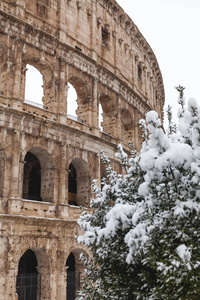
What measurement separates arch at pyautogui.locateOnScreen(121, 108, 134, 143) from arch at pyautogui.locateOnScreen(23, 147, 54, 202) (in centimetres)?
667

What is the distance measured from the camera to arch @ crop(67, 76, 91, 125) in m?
17.2

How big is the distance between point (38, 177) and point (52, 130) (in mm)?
3206

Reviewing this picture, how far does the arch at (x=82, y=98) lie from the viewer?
1717 centimetres

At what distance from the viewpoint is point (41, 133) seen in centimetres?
1409

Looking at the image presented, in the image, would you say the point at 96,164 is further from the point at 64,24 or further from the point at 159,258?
the point at 159,258

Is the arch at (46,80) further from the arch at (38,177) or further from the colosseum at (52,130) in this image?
the arch at (38,177)

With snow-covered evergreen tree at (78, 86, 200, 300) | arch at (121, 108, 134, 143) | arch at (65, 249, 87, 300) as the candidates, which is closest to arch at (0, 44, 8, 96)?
arch at (65, 249, 87, 300)

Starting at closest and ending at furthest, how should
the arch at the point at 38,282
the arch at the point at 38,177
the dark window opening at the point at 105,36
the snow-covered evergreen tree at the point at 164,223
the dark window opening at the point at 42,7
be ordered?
the snow-covered evergreen tree at the point at 164,223, the arch at the point at 38,282, the arch at the point at 38,177, the dark window opening at the point at 42,7, the dark window opening at the point at 105,36

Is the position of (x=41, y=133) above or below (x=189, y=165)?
above

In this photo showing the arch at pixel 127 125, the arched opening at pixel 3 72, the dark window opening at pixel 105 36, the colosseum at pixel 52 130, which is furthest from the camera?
the arch at pixel 127 125

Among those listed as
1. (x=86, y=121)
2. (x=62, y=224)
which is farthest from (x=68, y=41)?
(x=62, y=224)

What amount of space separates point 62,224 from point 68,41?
8548 millimetres

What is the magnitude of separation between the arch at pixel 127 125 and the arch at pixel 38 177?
6.67m

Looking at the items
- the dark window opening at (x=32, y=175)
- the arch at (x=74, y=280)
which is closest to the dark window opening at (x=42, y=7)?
the dark window opening at (x=32, y=175)
